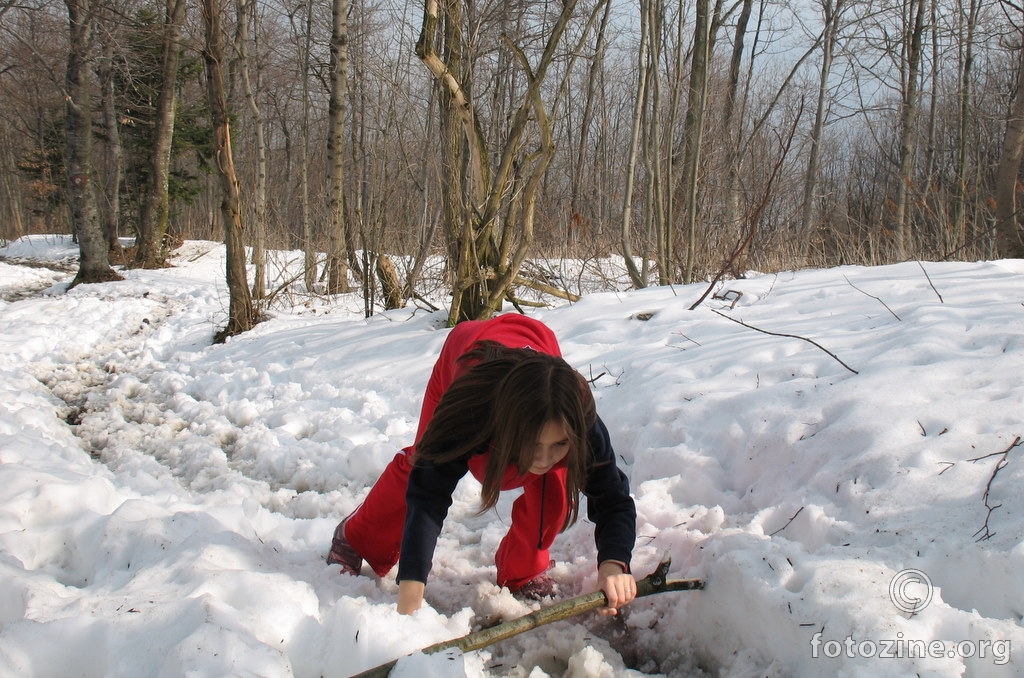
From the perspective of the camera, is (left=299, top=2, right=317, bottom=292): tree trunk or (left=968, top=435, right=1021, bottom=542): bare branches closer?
(left=968, top=435, right=1021, bottom=542): bare branches

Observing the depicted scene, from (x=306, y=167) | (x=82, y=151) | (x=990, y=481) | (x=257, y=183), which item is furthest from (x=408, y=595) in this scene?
(x=306, y=167)

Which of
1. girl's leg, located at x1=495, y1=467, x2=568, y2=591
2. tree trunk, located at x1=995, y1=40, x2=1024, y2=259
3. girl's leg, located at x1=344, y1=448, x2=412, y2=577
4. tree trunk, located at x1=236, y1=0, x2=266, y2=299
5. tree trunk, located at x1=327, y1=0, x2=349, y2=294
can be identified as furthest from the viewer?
tree trunk, located at x1=327, y1=0, x2=349, y2=294

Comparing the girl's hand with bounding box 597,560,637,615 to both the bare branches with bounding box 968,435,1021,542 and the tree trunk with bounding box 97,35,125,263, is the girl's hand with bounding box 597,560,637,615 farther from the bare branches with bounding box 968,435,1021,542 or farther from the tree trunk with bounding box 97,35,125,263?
the tree trunk with bounding box 97,35,125,263

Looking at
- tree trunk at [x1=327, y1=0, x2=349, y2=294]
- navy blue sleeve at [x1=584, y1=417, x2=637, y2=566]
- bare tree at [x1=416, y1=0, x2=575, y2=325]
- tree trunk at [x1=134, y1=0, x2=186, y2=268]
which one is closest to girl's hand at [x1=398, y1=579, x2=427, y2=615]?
navy blue sleeve at [x1=584, y1=417, x2=637, y2=566]

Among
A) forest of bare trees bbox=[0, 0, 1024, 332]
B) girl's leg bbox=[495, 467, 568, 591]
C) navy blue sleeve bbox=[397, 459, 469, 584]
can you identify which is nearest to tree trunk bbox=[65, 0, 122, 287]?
forest of bare trees bbox=[0, 0, 1024, 332]

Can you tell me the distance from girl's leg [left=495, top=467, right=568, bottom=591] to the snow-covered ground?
3.9 inches

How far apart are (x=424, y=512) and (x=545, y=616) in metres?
0.41

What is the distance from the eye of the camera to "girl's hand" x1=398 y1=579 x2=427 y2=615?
1.74 m

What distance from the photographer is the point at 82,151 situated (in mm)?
10633

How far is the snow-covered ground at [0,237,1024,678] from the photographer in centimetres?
160

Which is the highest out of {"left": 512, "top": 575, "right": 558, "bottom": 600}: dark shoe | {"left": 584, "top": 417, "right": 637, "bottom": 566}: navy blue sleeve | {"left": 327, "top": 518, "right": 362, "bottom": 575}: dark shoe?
{"left": 584, "top": 417, "right": 637, "bottom": 566}: navy blue sleeve

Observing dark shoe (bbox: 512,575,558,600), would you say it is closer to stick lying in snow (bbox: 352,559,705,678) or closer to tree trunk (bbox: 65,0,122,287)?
stick lying in snow (bbox: 352,559,705,678)

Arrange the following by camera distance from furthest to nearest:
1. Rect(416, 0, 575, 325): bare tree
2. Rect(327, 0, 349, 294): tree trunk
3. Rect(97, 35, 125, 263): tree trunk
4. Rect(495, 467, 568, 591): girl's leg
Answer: Rect(97, 35, 125, 263): tree trunk → Rect(327, 0, 349, 294): tree trunk → Rect(416, 0, 575, 325): bare tree → Rect(495, 467, 568, 591): girl's leg

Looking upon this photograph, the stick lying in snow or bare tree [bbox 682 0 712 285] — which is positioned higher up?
bare tree [bbox 682 0 712 285]
